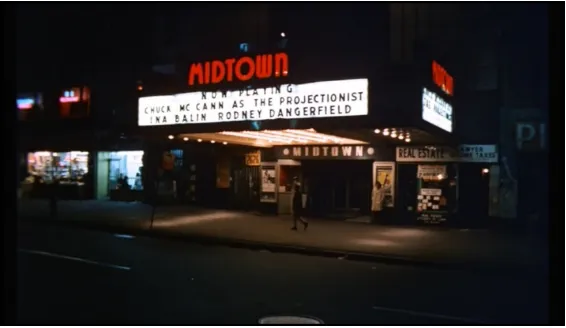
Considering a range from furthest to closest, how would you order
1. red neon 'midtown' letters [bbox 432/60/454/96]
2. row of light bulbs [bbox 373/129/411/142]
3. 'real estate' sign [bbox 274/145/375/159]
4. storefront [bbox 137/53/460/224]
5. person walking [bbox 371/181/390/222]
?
'real estate' sign [bbox 274/145/375/159] < person walking [bbox 371/181/390/222] < row of light bulbs [bbox 373/129/411/142] < red neon 'midtown' letters [bbox 432/60/454/96] < storefront [bbox 137/53/460/224]

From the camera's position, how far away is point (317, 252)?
46.9 ft

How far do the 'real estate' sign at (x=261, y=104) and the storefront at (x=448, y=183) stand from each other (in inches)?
281

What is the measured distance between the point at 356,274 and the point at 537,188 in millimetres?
11199

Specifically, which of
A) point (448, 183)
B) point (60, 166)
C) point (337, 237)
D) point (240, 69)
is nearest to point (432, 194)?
point (448, 183)

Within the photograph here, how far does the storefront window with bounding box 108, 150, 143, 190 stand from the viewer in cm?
2922

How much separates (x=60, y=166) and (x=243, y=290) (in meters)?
25.3

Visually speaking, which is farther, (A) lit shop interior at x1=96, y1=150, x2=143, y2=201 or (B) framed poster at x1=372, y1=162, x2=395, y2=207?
(A) lit shop interior at x1=96, y1=150, x2=143, y2=201

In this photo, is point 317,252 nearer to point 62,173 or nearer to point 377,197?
point 377,197

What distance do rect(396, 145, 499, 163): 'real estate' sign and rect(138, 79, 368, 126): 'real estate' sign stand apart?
23.3ft

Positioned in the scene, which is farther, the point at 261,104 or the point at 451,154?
the point at 451,154

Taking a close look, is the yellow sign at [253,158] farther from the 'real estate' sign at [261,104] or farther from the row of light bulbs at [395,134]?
the row of light bulbs at [395,134]

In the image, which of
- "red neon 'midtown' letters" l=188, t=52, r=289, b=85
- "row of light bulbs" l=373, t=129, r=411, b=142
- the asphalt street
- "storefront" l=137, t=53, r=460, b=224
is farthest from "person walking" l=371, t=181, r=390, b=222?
"red neon 'midtown' letters" l=188, t=52, r=289, b=85

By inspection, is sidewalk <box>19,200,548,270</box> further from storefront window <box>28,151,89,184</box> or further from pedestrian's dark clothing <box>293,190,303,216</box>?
storefront window <box>28,151,89,184</box>

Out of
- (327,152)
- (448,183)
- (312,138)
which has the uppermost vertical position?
(312,138)
